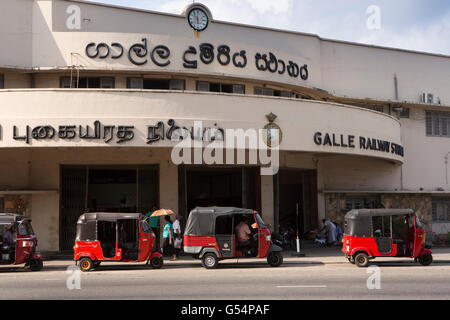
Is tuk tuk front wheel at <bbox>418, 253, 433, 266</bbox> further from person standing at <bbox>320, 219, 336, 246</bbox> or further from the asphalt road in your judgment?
person standing at <bbox>320, 219, 336, 246</bbox>

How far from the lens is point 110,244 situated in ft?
60.4

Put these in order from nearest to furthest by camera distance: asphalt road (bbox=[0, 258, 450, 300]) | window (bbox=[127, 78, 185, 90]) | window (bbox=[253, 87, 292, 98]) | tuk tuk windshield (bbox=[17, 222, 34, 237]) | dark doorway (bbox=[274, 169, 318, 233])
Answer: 1. asphalt road (bbox=[0, 258, 450, 300])
2. tuk tuk windshield (bbox=[17, 222, 34, 237])
3. window (bbox=[127, 78, 185, 90])
4. window (bbox=[253, 87, 292, 98])
5. dark doorway (bbox=[274, 169, 318, 233])

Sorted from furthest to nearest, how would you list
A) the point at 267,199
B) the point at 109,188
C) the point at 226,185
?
1. the point at 226,185
2. the point at 267,199
3. the point at 109,188

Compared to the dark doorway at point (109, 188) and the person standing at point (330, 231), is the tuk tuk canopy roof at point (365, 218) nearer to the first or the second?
the person standing at point (330, 231)

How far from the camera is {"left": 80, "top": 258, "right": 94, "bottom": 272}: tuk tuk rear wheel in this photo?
58.2 ft

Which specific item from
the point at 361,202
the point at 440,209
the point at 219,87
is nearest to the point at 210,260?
the point at 219,87

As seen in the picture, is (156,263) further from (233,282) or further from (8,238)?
(233,282)

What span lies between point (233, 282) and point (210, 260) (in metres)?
4.04

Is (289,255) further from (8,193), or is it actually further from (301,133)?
(8,193)

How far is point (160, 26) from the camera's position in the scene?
23984 mm

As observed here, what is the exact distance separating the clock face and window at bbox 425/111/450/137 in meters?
14.9

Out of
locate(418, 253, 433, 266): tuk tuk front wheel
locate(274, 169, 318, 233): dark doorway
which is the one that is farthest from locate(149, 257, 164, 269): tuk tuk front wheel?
locate(274, 169, 318, 233): dark doorway
